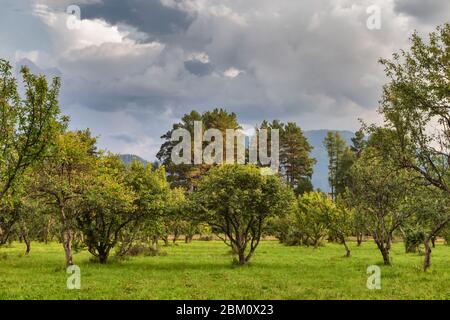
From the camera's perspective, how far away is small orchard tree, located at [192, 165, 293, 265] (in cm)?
3691

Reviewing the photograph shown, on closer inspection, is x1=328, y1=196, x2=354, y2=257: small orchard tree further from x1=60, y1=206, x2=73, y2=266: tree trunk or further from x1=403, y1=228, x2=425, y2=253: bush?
x1=60, y1=206, x2=73, y2=266: tree trunk

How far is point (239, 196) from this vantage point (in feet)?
121

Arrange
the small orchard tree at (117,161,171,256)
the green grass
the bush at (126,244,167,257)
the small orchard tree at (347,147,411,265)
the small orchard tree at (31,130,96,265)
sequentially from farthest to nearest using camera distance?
the bush at (126,244,167,257) → the small orchard tree at (117,161,171,256) → the small orchard tree at (347,147,411,265) → the small orchard tree at (31,130,96,265) → the green grass

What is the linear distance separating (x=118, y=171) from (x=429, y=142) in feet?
87.8

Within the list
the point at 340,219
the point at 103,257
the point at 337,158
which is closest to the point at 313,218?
the point at 340,219

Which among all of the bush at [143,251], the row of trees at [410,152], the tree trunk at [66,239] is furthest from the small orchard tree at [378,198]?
the bush at [143,251]

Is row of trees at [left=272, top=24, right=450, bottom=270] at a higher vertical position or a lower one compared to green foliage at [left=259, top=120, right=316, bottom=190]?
lower

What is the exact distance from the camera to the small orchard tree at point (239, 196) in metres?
36.9

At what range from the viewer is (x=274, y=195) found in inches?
1479

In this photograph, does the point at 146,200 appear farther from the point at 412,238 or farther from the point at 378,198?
the point at 412,238

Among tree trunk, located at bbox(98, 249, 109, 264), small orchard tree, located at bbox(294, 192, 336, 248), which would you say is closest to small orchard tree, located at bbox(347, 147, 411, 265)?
small orchard tree, located at bbox(294, 192, 336, 248)

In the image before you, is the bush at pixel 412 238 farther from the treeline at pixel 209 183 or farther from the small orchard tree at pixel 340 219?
the small orchard tree at pixel 340 219
